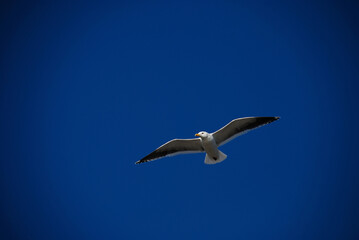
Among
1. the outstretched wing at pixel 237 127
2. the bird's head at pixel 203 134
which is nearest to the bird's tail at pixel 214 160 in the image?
the outstretched wing at pixel 237 127

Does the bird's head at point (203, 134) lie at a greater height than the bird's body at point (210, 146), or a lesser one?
greater

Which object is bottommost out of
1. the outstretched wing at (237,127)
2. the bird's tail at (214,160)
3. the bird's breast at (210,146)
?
the bird's tail at (214,160)

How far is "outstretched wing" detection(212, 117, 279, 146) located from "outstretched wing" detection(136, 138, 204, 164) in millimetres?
574

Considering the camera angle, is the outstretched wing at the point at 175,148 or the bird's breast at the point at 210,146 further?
the outstretched wing at the point at 175,148

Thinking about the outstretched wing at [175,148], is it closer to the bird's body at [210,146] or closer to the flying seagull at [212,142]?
the flying seagull at [212,142]

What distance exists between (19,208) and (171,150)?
32.8m

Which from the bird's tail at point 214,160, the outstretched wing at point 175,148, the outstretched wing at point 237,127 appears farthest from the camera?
the outstretched wing at point 175,148

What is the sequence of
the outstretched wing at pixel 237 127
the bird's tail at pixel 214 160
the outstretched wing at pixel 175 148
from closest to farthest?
the outstretched wing at pixel 237 127, the bird's tail at pixel 214 160, the outstretched wing at pixel 175 148

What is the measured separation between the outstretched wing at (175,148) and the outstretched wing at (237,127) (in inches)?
22.6

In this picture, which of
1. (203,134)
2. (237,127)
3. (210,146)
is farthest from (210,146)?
(237,127)

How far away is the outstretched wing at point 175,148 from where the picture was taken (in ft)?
28.1

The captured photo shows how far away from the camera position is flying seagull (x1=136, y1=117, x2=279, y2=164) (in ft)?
26.4

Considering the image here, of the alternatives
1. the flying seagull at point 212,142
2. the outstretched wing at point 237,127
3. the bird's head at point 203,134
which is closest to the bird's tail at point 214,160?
the flying seagull at point 212,142

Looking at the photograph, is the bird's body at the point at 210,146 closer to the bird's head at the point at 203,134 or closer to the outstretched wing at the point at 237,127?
the bird's head at the point at 203,134
